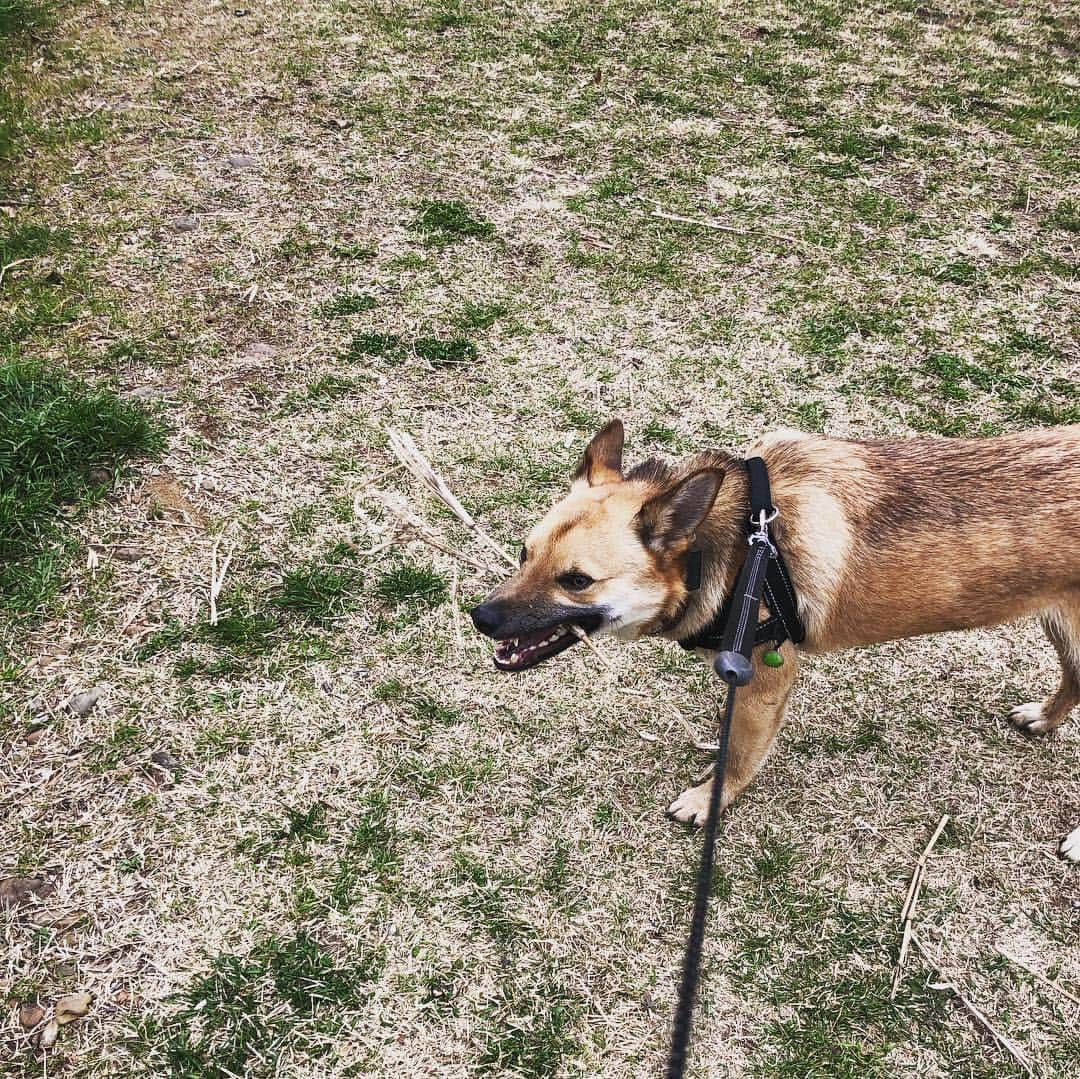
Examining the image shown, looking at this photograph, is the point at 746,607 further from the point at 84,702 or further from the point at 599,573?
the point at 84,702

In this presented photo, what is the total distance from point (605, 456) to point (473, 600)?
114 cm

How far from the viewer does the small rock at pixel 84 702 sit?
337cm

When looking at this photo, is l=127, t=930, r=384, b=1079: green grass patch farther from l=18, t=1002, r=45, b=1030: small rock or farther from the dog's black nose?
the dog's black nose

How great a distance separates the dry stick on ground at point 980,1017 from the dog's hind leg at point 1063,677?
119 cm

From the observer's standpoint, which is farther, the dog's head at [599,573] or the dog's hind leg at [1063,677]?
the dog's hind leg at [1063,677]

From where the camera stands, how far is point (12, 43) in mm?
7094

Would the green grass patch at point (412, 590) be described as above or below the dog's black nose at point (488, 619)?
below

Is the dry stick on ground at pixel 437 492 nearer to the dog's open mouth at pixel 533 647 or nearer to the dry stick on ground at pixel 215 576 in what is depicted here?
the dog's open mouth at pixel 533 647

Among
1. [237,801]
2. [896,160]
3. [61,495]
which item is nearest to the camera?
[237,801]

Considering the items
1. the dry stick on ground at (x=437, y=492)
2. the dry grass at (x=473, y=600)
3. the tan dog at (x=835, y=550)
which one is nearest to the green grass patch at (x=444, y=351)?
the dry grass at (x=473, y=600)

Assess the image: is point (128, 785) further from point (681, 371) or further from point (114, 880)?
point (681, 371)

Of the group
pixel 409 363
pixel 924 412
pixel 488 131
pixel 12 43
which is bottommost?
pixel 924 412

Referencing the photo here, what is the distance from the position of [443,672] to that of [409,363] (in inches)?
86.2

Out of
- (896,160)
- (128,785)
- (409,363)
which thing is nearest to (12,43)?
(409,363)
